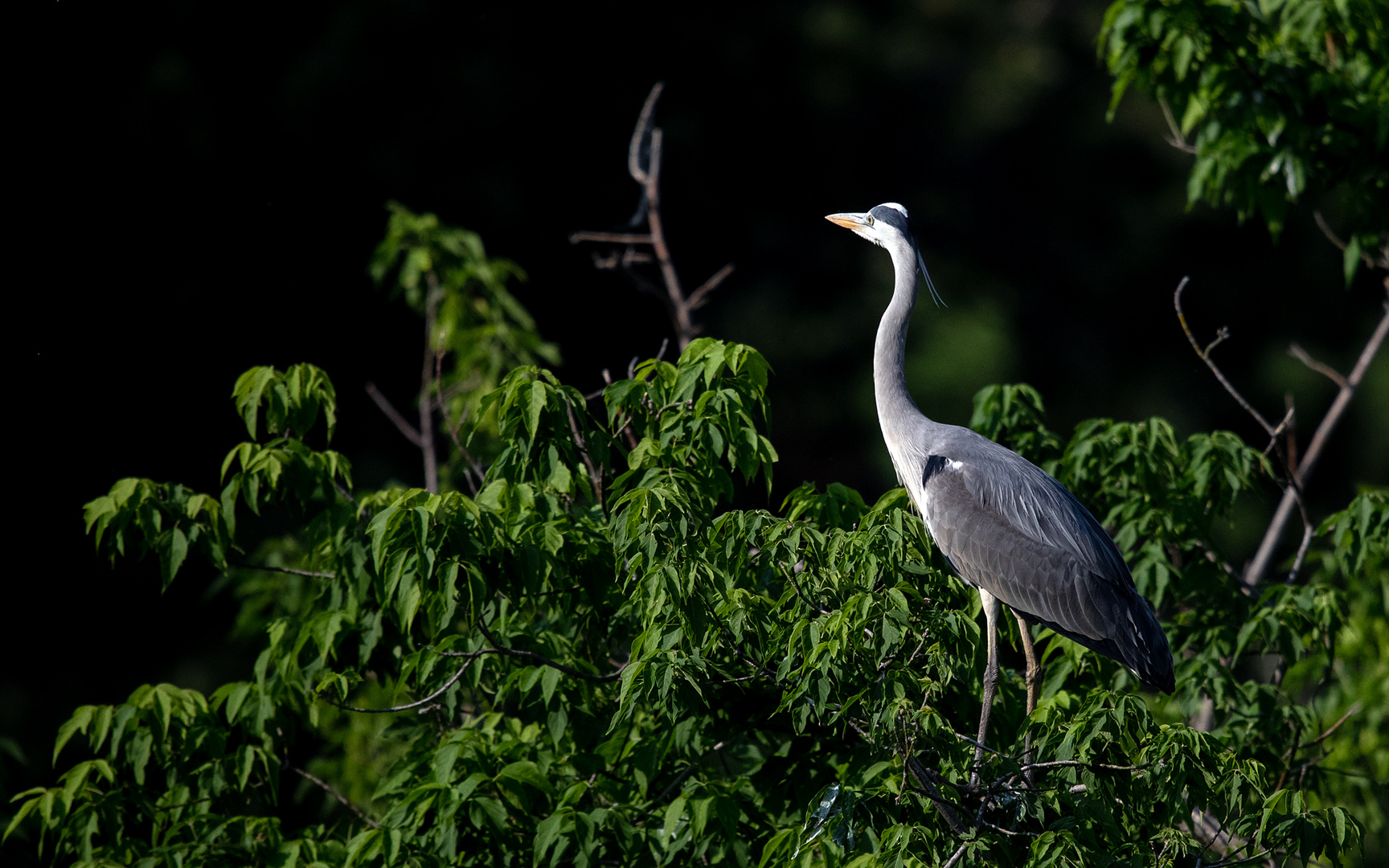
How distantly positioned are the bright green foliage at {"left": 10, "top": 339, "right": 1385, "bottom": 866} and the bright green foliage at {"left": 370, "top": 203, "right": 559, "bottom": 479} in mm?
1981

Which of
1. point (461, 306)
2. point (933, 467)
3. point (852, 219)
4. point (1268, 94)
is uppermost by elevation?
point (1268, 94)

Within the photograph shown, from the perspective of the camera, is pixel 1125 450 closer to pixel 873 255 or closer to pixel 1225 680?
pixel 1225 680

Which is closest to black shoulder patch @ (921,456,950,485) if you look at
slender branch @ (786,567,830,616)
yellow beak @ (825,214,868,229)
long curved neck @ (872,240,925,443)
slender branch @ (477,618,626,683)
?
long curved neck @ (872,240,925,443)

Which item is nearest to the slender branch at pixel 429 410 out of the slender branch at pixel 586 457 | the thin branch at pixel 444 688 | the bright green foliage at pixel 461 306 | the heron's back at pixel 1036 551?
the bright green foliage at pixel 461 306

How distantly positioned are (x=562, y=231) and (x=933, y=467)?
9646mm

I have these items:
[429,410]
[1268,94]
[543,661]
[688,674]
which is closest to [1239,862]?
[688,674]

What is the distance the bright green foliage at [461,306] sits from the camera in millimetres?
6504

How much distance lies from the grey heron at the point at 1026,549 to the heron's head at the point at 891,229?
19 centimetres

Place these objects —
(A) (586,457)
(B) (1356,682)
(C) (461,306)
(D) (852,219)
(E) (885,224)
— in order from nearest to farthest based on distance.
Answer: (A) (586,457) < (E) (885,224) < (D) (852,219) < (B) (1356,682) < (C) (461,306)

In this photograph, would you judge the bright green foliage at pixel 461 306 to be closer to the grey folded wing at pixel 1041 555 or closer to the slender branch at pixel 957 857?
the grey folded wing at pixel 1041 555

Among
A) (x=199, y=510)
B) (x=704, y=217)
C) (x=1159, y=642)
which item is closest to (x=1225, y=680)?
(x=1159, y=642)

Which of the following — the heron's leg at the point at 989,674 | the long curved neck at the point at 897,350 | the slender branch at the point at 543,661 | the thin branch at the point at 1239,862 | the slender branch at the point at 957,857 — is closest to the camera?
the slender branch at the point at 957,857

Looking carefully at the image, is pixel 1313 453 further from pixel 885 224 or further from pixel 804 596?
pixel 804 596

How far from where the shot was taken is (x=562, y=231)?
1365cm
